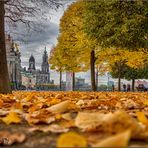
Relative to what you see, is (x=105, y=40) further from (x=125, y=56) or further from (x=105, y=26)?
(x=125, y=56)

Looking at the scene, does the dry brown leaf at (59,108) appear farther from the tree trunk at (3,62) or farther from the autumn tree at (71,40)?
the autumn tree at (71,40)

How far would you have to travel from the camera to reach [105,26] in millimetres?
19531

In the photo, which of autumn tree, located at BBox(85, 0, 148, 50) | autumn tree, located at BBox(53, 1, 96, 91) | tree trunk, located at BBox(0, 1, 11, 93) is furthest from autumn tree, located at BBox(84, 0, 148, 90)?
autumn tree, located at BBox(53, 1, 96, 91)

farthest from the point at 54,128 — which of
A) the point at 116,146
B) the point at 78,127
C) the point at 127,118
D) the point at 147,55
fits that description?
the point at 147,55

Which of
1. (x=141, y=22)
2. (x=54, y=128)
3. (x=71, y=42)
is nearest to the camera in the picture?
(x=54, y=128)

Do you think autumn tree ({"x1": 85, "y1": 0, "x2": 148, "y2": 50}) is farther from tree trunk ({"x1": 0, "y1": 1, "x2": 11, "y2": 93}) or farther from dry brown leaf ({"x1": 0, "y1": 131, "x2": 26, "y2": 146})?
dry brown leaf ({"x1": 0, "y1": 131, "x2": 26, "y2": 146})

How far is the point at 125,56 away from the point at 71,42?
4.75 meters

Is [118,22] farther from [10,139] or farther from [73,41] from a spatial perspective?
[73,41]

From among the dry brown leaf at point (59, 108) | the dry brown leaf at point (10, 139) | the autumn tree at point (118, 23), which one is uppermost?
the autumn tree at point (118, 23)

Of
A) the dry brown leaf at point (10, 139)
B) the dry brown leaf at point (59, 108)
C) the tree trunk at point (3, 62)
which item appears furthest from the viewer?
the tree trunk at point (3, 62)

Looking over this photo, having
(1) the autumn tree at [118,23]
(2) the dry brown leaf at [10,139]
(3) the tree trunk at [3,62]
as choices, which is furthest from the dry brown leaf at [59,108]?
(1) the autumn tree at [118,23]

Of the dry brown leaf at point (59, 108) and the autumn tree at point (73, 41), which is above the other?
the autumn tree at point (73, 41)

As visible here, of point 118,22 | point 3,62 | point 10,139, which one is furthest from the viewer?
point 118,22

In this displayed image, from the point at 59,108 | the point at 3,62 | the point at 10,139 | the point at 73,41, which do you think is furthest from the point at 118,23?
the point at 73,41
